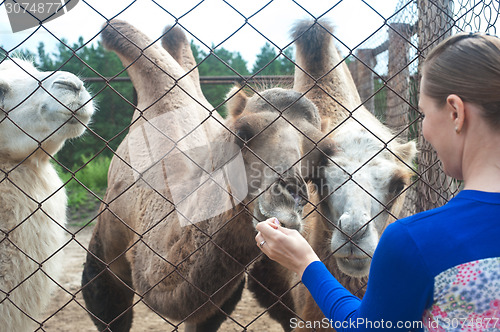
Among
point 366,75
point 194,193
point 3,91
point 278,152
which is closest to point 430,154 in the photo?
point 278,152

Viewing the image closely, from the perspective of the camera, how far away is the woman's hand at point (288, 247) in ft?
4.60

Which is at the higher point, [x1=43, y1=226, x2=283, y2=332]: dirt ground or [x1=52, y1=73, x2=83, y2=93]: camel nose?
[x1=52, y1=73, x2=83, y2=93]: camel nose

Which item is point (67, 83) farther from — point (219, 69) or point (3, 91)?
point (219, 69)

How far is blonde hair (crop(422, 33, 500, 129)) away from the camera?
3.50 ft

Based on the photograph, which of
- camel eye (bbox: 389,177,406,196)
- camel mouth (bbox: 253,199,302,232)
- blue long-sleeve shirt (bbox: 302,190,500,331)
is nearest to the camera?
blue long-sleeve shirt (bbox: 302,190,500,331)

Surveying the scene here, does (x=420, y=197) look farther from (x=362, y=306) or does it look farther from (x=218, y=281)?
(x=362, y=306)

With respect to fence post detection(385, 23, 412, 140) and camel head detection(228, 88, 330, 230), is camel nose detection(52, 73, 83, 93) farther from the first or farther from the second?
fence post detection(385, 23, 412, 140)

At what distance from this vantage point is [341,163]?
8.57ft

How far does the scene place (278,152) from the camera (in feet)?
7.37

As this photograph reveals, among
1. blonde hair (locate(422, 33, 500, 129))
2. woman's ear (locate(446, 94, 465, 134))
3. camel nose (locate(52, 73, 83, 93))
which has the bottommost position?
woman's ear (locate(446, 94, 465, 134))

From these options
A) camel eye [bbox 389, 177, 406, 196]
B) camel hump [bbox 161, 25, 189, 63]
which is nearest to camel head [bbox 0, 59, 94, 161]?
camel eye [bbox 389, 177, 406, 196]

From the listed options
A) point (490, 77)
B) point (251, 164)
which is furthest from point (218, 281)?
point (490, 77)

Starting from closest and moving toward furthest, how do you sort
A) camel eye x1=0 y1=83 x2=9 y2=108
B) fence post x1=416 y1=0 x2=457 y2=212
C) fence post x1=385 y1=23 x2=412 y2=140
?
camel eye x1=0 y1=83 x2=9 y2=108 → fence post x1=416 y1=0 x2=457 y2=212 → fence post x1=385 y1=23 x2=412 y2=140

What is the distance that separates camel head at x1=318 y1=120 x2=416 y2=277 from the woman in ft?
3.20
